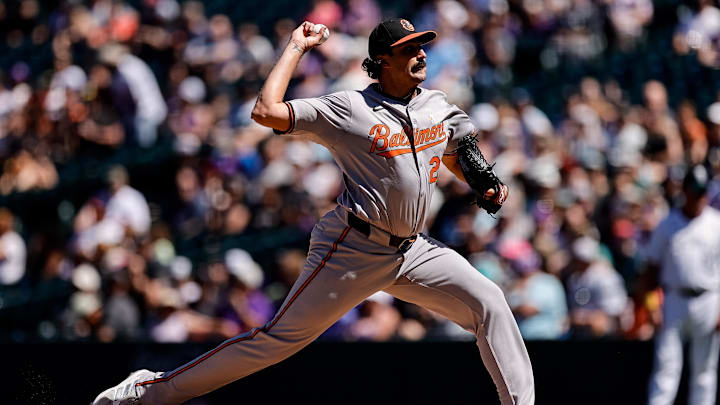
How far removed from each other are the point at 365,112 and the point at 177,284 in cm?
384

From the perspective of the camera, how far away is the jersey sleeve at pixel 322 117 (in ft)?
13.7

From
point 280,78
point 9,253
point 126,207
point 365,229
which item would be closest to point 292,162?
point 126,207

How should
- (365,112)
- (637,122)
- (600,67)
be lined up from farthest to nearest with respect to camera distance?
(600,67) → (637,122) → (365,112)

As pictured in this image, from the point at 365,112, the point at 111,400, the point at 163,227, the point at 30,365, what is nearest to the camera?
the point at 365,112

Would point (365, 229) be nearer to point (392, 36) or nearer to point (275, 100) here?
point (275, 100)

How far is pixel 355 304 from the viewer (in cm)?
450

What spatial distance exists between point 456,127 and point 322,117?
0.68 m

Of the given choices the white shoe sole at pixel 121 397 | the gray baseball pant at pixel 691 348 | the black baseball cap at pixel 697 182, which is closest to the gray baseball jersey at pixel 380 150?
the white shoe sole at pixel 121 397

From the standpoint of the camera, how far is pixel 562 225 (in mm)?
8062

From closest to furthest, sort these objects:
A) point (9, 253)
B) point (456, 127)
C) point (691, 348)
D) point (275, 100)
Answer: point (275, 100)
point (456, 127)
point (691, 348)
point (9, 253)

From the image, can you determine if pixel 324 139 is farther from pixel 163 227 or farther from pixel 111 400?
pixel 163 227

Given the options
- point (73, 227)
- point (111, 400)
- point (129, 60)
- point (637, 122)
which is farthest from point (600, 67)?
point (111, 400)

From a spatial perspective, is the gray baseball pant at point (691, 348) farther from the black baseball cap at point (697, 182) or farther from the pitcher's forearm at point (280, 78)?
the pitcher's forearm at point (280, 78)

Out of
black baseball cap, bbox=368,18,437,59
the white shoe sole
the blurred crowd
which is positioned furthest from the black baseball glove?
the blurred crowd
